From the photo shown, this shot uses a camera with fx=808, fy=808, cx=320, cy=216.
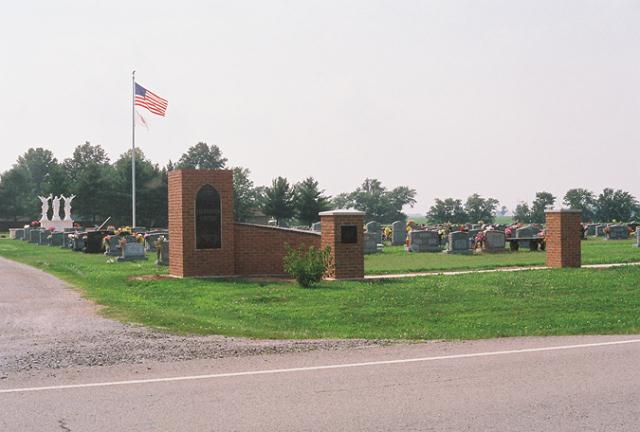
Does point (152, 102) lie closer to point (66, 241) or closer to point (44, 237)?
point (66, 241)

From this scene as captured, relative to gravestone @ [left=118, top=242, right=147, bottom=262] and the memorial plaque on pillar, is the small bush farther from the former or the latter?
gravestone @ [left=118, top=242, right=147, bottom=262]

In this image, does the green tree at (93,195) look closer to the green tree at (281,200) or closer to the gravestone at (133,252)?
the green tree at (281,200)

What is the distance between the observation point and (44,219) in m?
63.3

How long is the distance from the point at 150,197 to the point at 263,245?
61.6m

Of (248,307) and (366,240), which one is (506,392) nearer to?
(248,307)

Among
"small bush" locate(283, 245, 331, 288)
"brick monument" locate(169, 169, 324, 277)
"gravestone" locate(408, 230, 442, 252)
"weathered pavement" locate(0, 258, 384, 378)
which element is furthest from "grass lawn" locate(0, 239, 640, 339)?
"gravestone" locate(408, 230, 442, 252)

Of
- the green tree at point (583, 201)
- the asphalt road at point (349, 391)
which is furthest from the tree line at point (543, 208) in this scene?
the asphalt road at point (349, 391)

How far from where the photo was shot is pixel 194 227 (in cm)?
1950

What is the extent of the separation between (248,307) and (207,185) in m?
6.03

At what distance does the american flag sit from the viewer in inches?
1738

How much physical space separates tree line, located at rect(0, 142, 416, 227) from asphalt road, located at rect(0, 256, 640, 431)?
5656 cm

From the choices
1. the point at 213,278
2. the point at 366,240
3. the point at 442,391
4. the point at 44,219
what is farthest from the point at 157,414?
the point at 44,219

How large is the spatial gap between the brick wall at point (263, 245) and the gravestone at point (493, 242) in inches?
578

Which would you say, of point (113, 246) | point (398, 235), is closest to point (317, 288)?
point (113, 246)
